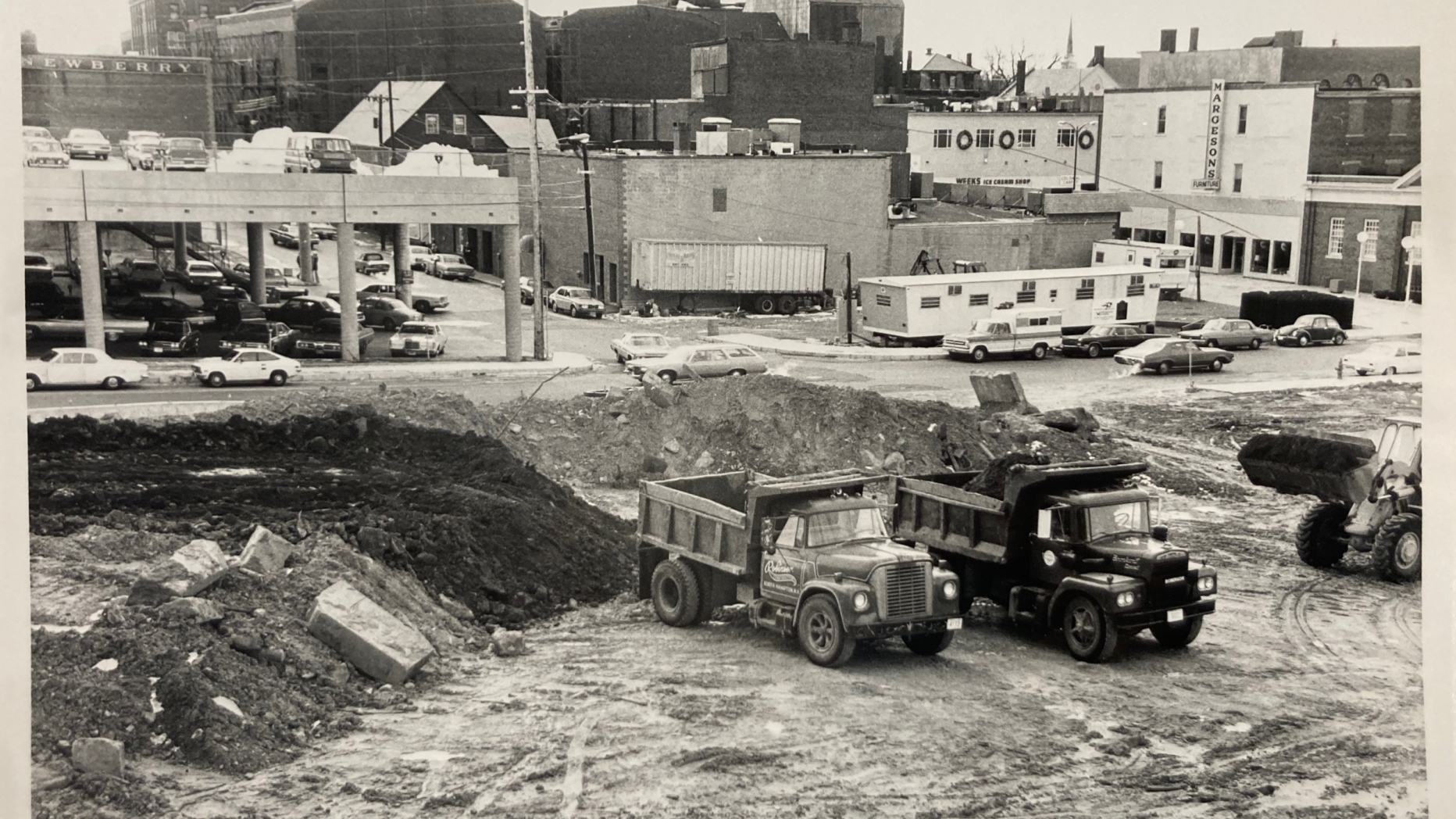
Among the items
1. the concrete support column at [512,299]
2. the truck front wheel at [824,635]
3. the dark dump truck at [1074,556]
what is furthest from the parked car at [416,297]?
the truck front wheel at [824,635]

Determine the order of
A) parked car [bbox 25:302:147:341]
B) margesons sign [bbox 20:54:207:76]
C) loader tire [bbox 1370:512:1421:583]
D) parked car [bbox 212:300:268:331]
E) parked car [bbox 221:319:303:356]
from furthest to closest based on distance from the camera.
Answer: parked car [bbox 212:300:268:331]
parked car [bbox 221:319:303:356]
loader tire [bbox 1370:512:1421:583]
parked car [bbox 25:302:147:341]
margesons sign [bbox 20:54:207:76]

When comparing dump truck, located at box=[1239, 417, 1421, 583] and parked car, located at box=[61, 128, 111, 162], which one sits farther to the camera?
dump truck, located at box=[1239, 417, 1421, 583]

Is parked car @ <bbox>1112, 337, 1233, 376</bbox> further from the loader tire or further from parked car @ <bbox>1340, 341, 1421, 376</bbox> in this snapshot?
the loader tire

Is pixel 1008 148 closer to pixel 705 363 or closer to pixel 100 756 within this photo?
pixel 705 363

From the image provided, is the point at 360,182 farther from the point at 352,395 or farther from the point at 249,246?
the point at 249,246

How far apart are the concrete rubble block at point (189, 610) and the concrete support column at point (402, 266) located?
17.2 metres

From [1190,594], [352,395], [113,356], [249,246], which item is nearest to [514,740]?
[1190,594]

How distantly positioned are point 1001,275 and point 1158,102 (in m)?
4.72

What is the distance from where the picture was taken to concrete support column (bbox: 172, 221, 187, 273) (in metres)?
23.8

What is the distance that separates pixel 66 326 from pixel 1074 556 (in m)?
9.85

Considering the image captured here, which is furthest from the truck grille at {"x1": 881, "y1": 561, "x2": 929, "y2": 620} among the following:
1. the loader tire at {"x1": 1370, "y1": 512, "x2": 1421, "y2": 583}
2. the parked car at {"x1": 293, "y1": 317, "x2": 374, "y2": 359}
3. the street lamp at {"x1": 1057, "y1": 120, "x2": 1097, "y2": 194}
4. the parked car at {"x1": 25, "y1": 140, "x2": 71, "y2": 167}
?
the street lamp at {"x1": 1057, "y1": 120, "x2": 1097, "y2": 194}

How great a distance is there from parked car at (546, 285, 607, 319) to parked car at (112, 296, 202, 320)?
900 centimetres

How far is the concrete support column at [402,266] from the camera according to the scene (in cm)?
2536

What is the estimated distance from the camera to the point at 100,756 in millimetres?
7527
